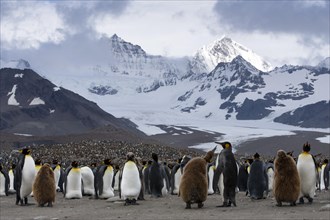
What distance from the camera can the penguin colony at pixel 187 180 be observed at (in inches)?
523

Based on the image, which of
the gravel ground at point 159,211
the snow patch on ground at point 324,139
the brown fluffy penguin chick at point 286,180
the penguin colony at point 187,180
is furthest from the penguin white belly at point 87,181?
the snow patch on ground at point 324,139

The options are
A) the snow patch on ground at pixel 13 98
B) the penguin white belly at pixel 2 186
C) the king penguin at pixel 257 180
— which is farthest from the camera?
the snow patch on ground at pixel 13 98

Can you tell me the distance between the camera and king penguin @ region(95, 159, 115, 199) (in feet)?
61.2

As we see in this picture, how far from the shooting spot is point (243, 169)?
21078 mm

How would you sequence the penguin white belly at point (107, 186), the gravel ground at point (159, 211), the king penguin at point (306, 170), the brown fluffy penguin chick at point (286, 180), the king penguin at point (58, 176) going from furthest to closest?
1. the king penguin at point (58, 176)
2. the penguin white belly at point (107, 186)
3. the king penguin at point (306, 170)
4. the brown fluffy penguin chick at point (286, 180)
5. the gravel ground at point (159, 211)

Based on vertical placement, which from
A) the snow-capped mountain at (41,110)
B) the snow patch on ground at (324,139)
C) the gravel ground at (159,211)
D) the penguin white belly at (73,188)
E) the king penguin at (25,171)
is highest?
the snow-capped mountain at (41,110)

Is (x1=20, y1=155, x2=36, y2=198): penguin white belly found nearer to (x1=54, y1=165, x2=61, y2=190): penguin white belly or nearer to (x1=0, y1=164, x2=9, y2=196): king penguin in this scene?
(x1=0, y1=164, x2=9, y2=196): king penguin

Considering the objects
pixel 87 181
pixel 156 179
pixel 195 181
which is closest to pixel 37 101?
pixel 87 181

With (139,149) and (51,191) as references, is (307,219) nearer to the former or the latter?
(51,191)

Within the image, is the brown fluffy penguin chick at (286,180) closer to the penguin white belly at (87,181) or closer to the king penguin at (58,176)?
the penguin white belly at (87,181)

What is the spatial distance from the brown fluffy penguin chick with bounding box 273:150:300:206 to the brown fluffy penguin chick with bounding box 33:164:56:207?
541 cm

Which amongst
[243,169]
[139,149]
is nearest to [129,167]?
[243,169]

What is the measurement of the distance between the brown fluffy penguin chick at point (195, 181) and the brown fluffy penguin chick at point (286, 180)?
4.55 feet

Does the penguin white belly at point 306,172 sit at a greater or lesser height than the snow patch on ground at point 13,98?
lesser
